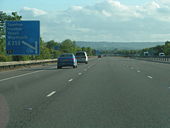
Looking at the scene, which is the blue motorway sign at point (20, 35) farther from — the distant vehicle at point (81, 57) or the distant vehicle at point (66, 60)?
the distant vehicle at point (81, 57)

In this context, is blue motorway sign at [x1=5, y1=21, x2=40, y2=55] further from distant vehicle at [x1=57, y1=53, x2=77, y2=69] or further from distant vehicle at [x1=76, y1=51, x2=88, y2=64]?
distant vehicle at [x1=76, y1=51, x2=88, y2=64]

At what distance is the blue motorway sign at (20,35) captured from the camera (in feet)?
137

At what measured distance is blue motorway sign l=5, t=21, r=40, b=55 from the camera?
137 feet

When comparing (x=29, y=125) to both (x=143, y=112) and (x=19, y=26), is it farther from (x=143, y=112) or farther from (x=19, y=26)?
(x=19, y=26)

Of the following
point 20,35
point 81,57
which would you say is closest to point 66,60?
point 20,35

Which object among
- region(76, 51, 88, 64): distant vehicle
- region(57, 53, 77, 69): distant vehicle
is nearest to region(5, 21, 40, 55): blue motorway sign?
region(57, 53, 77, 69): distant vehicle

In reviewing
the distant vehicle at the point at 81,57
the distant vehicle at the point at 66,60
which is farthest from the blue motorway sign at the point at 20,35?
the distant vehicle at the point at 81,57

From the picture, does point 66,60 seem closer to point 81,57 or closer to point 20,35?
point 20,35

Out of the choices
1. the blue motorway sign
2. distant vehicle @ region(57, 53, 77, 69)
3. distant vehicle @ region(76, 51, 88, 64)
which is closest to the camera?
distant vehicle @ region(57, 53, 77, 69)

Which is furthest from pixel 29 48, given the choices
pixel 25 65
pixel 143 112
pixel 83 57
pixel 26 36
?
pixel 143 112

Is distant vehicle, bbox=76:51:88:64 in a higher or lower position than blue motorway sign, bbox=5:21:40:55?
lower

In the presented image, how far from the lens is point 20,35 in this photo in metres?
42.0

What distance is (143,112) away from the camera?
10.6 m

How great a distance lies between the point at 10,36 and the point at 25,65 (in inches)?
248
